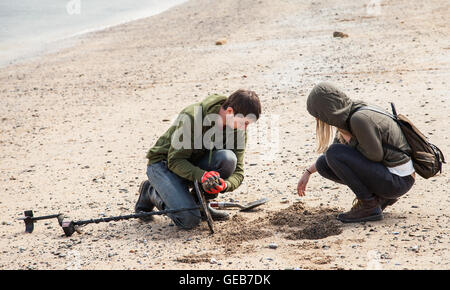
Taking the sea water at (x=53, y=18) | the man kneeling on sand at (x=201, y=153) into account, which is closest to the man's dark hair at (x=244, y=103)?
the man kneeling on sand at (x=201, y=153)

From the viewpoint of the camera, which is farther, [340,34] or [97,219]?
[340,34]

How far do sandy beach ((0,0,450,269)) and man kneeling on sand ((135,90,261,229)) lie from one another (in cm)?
24

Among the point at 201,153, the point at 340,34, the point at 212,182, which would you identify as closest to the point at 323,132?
the point at 212,182

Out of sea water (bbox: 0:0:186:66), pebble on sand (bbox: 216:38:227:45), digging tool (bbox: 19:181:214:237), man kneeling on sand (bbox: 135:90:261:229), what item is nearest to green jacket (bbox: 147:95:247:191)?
man kneeling on sand (bbox: 135:90:261:229)

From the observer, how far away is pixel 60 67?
423 inches

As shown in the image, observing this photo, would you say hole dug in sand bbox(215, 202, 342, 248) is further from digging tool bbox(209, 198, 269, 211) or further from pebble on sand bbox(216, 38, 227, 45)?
pebble on sand bbox(216, 38, 227, 45)

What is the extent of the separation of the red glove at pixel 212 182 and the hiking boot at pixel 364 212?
0.87 m

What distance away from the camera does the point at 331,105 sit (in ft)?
13.0

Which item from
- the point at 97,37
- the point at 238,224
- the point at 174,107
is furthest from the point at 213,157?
the point at 97,37

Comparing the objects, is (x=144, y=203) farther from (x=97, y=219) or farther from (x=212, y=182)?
(x=212, y=182)

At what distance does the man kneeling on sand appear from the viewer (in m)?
4.24

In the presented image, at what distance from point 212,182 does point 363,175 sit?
0.97m

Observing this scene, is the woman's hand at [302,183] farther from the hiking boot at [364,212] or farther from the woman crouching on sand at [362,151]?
the hiking boot at [364,212]

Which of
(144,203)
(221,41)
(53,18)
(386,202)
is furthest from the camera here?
(53,18)
